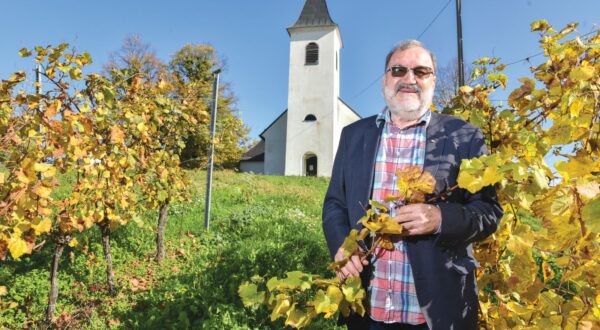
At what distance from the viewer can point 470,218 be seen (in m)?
1.42

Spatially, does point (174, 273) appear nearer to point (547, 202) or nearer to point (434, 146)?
point (434, 146)

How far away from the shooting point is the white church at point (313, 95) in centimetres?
2159

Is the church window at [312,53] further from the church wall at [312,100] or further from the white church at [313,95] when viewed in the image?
the church wall at [312,100]

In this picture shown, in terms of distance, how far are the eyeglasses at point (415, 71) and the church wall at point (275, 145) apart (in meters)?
22.0

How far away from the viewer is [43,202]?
2387 millimetres

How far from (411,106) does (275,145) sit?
2258cm

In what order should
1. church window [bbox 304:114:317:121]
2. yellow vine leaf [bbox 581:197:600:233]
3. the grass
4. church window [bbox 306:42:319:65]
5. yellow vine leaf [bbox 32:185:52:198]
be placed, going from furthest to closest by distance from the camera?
church window [bbox 306:42:319:65]
church window [bbox 304:114:317:121]
the grass
yellow vine leaf [bbox 32:185:52:198]
yellow vine leaf [bbox 581:197:600:233]

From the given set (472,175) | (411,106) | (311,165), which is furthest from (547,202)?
(311,165)

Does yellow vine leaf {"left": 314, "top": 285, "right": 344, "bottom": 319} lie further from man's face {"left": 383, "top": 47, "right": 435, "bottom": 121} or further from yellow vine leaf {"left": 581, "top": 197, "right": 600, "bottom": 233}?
man's face {"left": 383, "top": 47, "right": 435, "bottom": 121}

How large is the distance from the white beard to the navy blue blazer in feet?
0.23

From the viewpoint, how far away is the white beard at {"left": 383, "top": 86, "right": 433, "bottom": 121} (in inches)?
69.5

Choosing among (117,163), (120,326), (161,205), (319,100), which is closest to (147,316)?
(120,326)

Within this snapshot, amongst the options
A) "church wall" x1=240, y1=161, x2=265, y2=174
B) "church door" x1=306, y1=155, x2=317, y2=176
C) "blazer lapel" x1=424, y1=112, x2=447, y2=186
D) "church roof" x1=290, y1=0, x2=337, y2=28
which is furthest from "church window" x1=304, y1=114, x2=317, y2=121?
"blazer lapel" x1=424, y1=112, x2=447, y2=186

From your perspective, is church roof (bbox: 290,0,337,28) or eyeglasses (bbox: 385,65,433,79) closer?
eyeglasses (bbox: 385,65,433,79)
